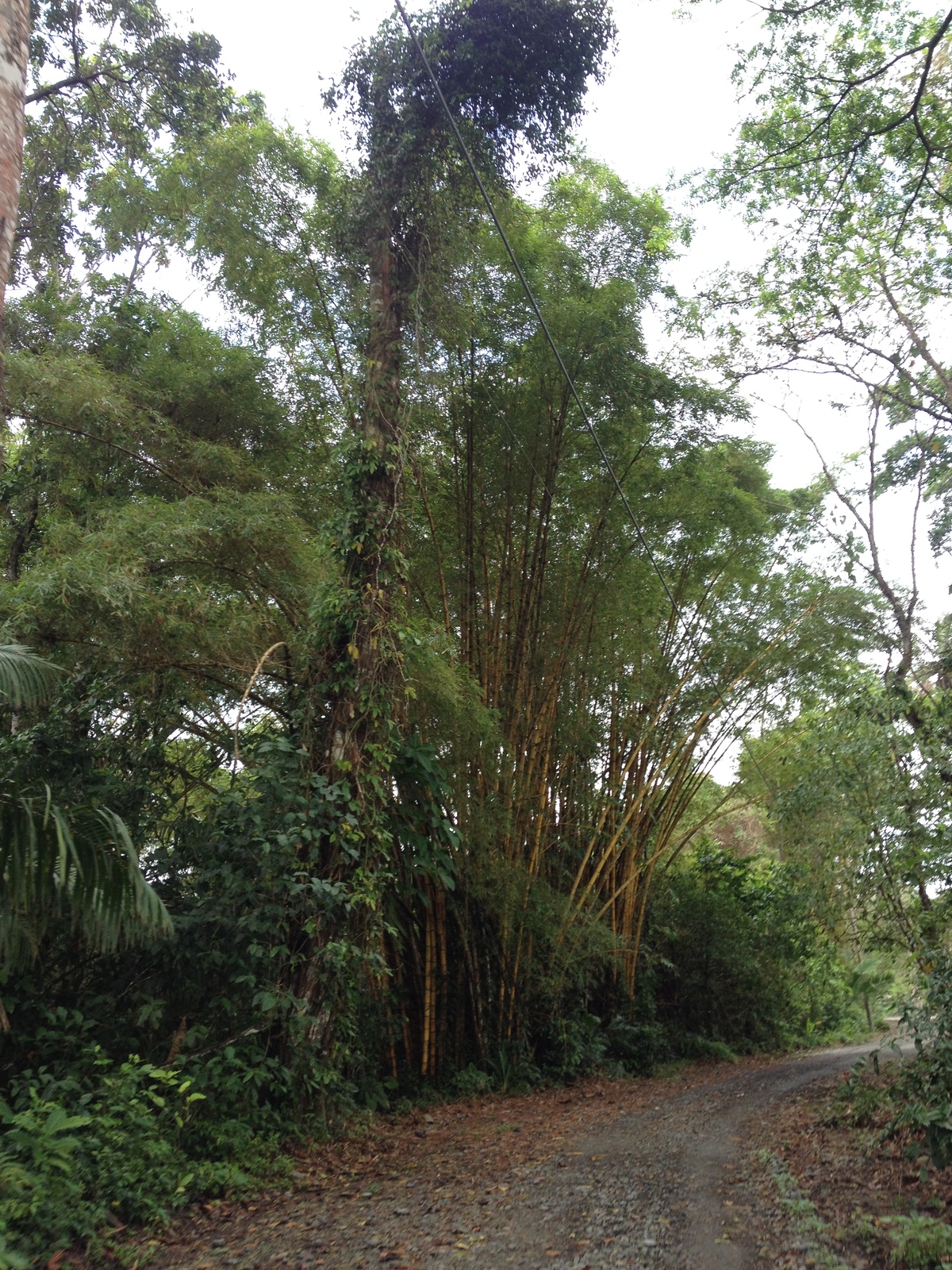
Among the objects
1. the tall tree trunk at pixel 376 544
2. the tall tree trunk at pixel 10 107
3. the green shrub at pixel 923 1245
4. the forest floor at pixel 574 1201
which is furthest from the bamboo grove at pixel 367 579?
the green shrub at pixel 923 1245

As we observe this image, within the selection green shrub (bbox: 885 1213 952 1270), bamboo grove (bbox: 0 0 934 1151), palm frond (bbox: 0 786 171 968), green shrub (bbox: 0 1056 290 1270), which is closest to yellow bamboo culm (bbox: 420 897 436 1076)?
bamboo grove (bbox: 0 0 934 1151)

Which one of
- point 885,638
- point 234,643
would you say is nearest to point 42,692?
point 234,643

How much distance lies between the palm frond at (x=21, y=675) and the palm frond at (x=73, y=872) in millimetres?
615

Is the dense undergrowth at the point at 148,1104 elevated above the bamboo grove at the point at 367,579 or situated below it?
below

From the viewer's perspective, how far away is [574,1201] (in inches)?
159

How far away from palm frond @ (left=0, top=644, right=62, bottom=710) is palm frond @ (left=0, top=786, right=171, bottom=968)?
0.61 m

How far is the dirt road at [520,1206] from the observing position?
3.34 m

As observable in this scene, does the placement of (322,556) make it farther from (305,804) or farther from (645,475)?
(645,475)

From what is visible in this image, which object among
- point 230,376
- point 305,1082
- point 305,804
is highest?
point 230,376

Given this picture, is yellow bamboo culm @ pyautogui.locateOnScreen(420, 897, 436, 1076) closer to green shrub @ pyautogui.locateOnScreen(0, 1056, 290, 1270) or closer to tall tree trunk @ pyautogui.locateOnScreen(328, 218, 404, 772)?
tall tree trunk @ pyautogui.locateOnScreen(328, 218, 404, 772)

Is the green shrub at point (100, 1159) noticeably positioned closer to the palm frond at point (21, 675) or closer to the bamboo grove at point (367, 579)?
the bamboo grove at point (367, 579)

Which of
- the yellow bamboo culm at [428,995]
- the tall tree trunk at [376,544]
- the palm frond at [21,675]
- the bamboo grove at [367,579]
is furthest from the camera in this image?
the yellow bamboo culm at [428,995]

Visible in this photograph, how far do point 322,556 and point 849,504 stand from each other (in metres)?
8.93

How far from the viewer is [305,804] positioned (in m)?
4.89
